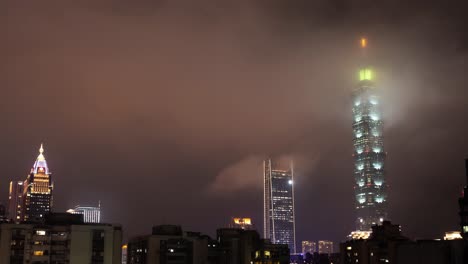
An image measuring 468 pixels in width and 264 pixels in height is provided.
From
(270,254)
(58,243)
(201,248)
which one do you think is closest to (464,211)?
(270,254)

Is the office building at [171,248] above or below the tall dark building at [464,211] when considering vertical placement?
below

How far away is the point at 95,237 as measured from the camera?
9575cm

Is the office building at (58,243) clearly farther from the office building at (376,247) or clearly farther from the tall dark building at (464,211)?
the tall dark building at (464,211)

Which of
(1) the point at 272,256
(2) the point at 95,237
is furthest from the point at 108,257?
(1) the point at 272,256

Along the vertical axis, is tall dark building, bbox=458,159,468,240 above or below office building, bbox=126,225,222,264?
above

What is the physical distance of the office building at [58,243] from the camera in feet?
A: 307

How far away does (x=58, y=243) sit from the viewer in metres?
96.1

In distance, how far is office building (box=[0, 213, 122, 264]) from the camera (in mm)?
93675

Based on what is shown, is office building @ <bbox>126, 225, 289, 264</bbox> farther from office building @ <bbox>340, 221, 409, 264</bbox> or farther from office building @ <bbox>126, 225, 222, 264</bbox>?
office building @ <bbox>340, 221, 409, 264</bbox>

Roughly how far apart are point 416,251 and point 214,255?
157 ft

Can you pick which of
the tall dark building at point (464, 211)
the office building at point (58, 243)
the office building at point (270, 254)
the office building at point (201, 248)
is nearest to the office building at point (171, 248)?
the office building at point (201, 248)

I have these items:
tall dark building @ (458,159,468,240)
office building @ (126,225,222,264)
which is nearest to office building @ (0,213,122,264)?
office building @ (126,225,222,264)

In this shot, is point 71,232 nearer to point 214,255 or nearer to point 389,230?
point 214,255

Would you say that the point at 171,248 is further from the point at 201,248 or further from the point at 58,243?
the point at 58,243
